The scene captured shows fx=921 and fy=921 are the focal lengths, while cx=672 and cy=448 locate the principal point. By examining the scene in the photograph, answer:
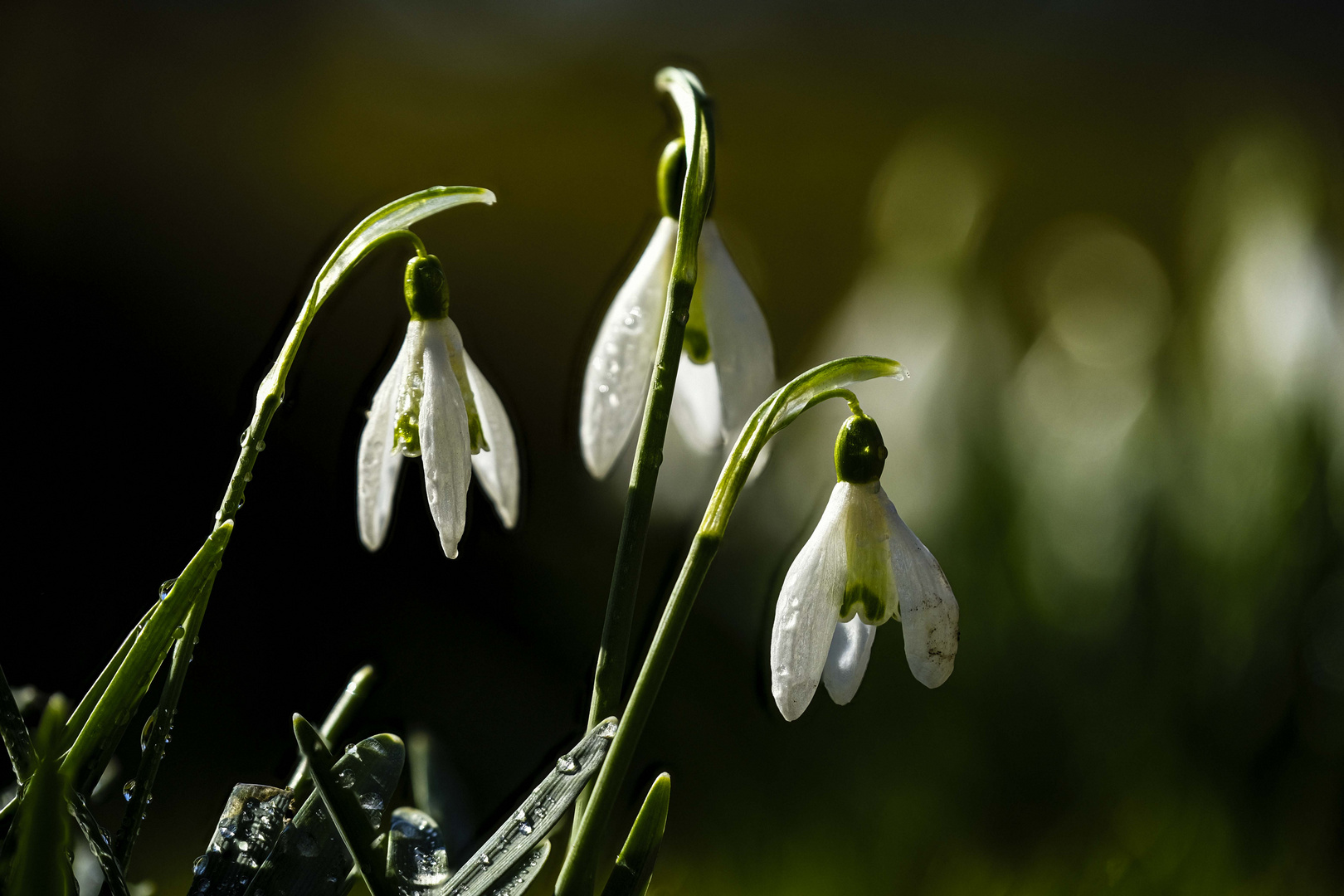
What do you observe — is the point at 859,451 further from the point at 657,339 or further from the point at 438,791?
the point at 438,791

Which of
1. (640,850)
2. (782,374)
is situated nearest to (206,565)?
(640,850)

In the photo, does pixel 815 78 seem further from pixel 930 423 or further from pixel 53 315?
pixel 53 315

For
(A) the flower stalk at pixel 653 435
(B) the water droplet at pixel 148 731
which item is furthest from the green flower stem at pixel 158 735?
(A) the flower stalk at pixel 653 435

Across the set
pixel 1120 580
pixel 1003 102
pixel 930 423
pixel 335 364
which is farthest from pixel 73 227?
pixel 1003 102

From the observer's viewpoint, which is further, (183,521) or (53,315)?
(53,315)

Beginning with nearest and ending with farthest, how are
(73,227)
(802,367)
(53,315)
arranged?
(53,315) < (73,227) < (802,367)

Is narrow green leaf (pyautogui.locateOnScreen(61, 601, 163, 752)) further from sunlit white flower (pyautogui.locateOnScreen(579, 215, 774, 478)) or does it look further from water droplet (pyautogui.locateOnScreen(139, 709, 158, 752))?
sunlit white flower (pyautogui.locateOnScreen(579, 215, 774, 478))
